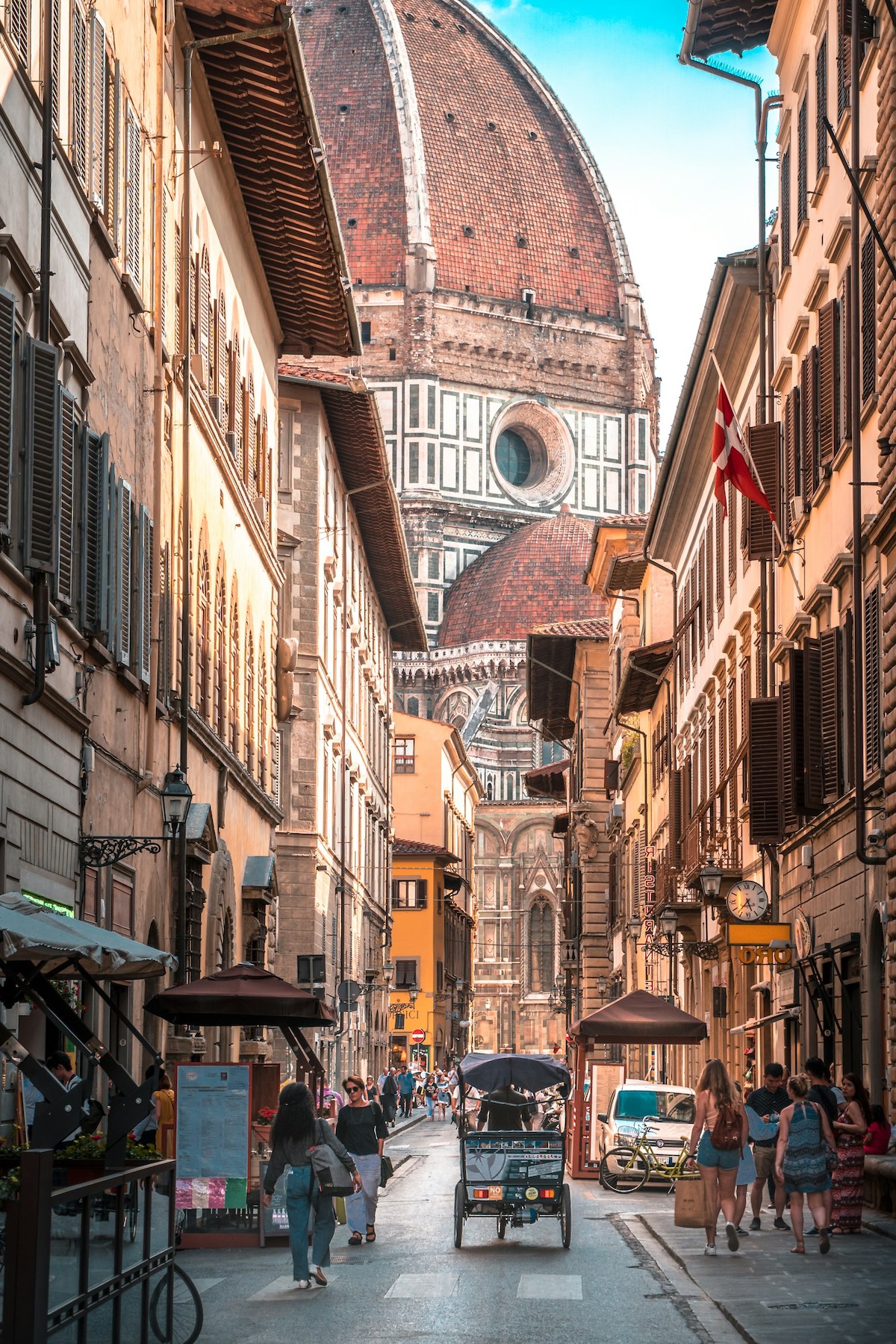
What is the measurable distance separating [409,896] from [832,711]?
215ft

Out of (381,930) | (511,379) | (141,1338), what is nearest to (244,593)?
(141,1338)

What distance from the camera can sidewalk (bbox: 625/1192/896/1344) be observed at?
11828 mm

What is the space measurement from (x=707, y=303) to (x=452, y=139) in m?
115

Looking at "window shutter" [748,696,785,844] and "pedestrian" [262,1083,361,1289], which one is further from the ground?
"window shutter" [748,696,785,844]

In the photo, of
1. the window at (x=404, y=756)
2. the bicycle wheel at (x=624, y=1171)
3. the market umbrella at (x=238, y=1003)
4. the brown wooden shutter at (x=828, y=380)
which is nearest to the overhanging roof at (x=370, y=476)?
the brown wooden shutter at (x=828, y=380)

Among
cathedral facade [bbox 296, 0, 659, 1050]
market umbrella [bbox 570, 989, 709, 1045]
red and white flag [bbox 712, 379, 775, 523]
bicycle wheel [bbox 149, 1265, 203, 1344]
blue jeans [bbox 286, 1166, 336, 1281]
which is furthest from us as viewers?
cathedral facade [bbox 296, 0, 659, 1050]

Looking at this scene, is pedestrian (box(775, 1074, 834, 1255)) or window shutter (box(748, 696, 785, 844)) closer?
pedestrian (box(775, 1074, 834, 1255))

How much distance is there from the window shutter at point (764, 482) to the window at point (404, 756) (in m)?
63.0

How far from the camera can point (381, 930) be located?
64688 mm

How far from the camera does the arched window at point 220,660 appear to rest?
88.7 feet

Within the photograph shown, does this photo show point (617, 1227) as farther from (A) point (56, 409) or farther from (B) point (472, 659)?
(B) point (472, 659)

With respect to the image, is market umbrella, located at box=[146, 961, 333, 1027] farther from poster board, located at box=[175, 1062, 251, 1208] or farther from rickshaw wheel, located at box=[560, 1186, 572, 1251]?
rickshaw wheel, located at box=[560, 1186, 572, 1251]

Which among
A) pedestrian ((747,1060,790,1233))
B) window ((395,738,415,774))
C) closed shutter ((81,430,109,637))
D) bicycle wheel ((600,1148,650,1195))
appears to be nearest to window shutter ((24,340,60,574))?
closed shutter ((81,430,109,637))

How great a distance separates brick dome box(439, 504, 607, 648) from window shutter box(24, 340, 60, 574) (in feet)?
342
